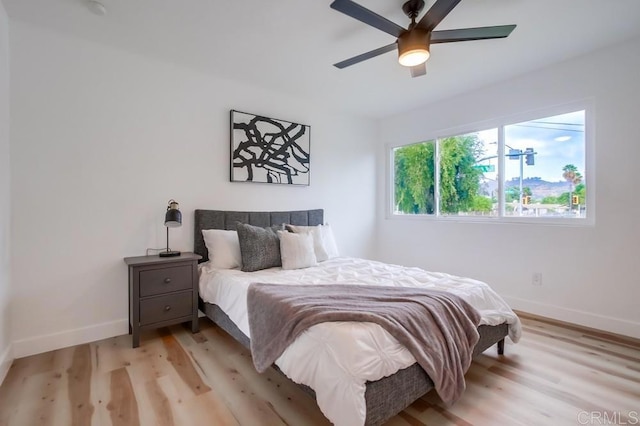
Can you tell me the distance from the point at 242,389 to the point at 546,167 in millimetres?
3574

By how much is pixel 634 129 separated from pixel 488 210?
4.68ft

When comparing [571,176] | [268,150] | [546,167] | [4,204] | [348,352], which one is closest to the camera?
[348,352]

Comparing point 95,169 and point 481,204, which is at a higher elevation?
point 95,169

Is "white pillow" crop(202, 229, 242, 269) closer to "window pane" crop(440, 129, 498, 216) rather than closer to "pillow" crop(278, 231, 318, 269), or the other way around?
"pillow" crop(278, 231, 318, 269)

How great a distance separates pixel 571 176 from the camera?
3.02 metres

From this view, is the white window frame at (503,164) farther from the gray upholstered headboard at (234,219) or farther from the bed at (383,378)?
the gray upholstered headboard at (234,219)

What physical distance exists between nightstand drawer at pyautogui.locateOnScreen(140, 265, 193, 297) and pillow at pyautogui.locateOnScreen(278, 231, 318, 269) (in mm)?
862

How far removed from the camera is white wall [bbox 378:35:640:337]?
8.70 ft

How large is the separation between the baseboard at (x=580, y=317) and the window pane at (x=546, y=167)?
0.95 m

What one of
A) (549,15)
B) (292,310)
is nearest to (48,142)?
(292,310)

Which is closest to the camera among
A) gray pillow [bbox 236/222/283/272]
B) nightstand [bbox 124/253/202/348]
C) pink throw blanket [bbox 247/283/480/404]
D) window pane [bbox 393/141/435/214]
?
pink throw blanket [bbox 247/283/480/404]

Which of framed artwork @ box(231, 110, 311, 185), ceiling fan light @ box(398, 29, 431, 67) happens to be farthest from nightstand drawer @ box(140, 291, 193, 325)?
ceiling fan light @ box(398, 29, 431, 67)

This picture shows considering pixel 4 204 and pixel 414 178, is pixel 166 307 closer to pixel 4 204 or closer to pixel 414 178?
pixel 4 204

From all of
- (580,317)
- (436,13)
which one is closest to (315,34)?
(436,13)
